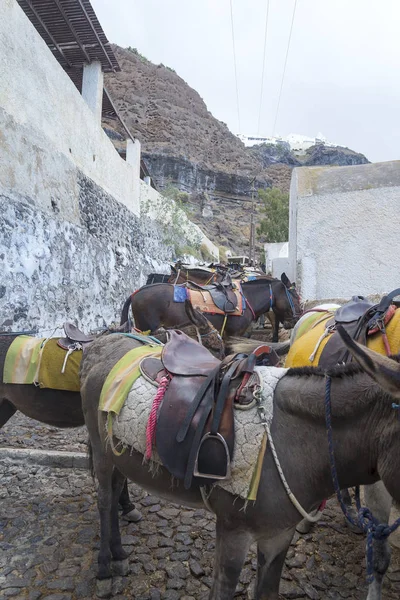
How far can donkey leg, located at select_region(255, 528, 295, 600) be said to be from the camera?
1678mm

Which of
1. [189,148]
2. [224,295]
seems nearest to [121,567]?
[224,295]

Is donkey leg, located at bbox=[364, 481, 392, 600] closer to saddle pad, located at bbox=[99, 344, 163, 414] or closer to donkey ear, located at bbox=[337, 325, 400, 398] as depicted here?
donkey ear, located at bbox=[337, 325, 400, 398]

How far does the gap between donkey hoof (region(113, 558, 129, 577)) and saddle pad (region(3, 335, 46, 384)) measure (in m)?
1.43

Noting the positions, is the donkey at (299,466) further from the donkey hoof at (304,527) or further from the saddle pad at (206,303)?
the saddle pad at (206,303)

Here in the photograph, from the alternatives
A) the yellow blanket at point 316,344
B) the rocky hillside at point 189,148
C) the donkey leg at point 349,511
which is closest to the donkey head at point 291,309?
the yellow blanket at point 316,344

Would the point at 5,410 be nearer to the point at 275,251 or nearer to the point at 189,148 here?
the point at 275,251

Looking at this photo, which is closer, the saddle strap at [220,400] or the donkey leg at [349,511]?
the saddle strap at [220,400]

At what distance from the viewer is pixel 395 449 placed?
1.30 meters

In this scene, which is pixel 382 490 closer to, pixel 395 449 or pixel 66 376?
pixel 395 449

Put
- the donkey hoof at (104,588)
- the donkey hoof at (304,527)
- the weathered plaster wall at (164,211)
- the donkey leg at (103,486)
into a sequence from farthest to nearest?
the weathered plaster wall at (164,211) → the donkey hoof at (304,527) → the donkey leg at (103,486) → the donkey hoof at (104,588)

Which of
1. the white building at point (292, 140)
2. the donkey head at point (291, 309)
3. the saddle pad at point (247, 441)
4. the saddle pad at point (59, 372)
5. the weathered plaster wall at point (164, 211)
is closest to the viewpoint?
the saddle pad at point (247, 441)

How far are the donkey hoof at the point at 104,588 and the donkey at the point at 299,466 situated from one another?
98 cm

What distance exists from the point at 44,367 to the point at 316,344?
2.12m

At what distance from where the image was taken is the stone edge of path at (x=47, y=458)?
12.6 ft
